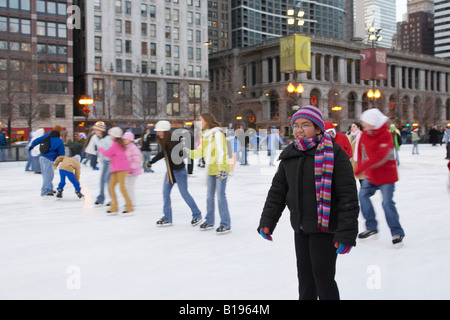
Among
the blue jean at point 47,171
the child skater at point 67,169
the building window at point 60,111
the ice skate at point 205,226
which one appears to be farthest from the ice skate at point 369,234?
the building window at point 60,111

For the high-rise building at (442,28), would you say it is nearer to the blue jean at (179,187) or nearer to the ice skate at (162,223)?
the blue jean at (179,187)

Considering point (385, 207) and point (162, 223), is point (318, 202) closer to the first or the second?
point (385, 207)

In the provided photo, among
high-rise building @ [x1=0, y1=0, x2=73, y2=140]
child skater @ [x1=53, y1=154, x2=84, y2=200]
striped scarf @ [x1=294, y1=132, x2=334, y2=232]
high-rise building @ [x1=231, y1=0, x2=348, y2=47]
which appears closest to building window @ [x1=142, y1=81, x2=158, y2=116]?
high-rise building @ [x1=0, y1=0, x2=73, y2=140]

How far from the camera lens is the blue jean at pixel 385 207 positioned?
5738 mm

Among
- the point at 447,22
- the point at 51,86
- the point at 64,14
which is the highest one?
the point at 447,22

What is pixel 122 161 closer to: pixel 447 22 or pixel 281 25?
pixel 281 25

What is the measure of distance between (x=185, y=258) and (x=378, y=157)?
8.49 ft

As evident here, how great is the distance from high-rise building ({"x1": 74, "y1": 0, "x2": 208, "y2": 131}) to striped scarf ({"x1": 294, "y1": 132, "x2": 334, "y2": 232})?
5578 cm

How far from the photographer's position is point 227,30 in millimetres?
111562

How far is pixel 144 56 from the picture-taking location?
68438mm

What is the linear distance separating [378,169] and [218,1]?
11059 cm

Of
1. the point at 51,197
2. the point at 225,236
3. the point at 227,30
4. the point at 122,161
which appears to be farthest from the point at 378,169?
the point at 227,30

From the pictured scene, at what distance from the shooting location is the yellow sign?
82.9 ft

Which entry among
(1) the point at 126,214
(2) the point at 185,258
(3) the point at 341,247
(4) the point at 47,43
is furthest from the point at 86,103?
(4) the point at 47,43
